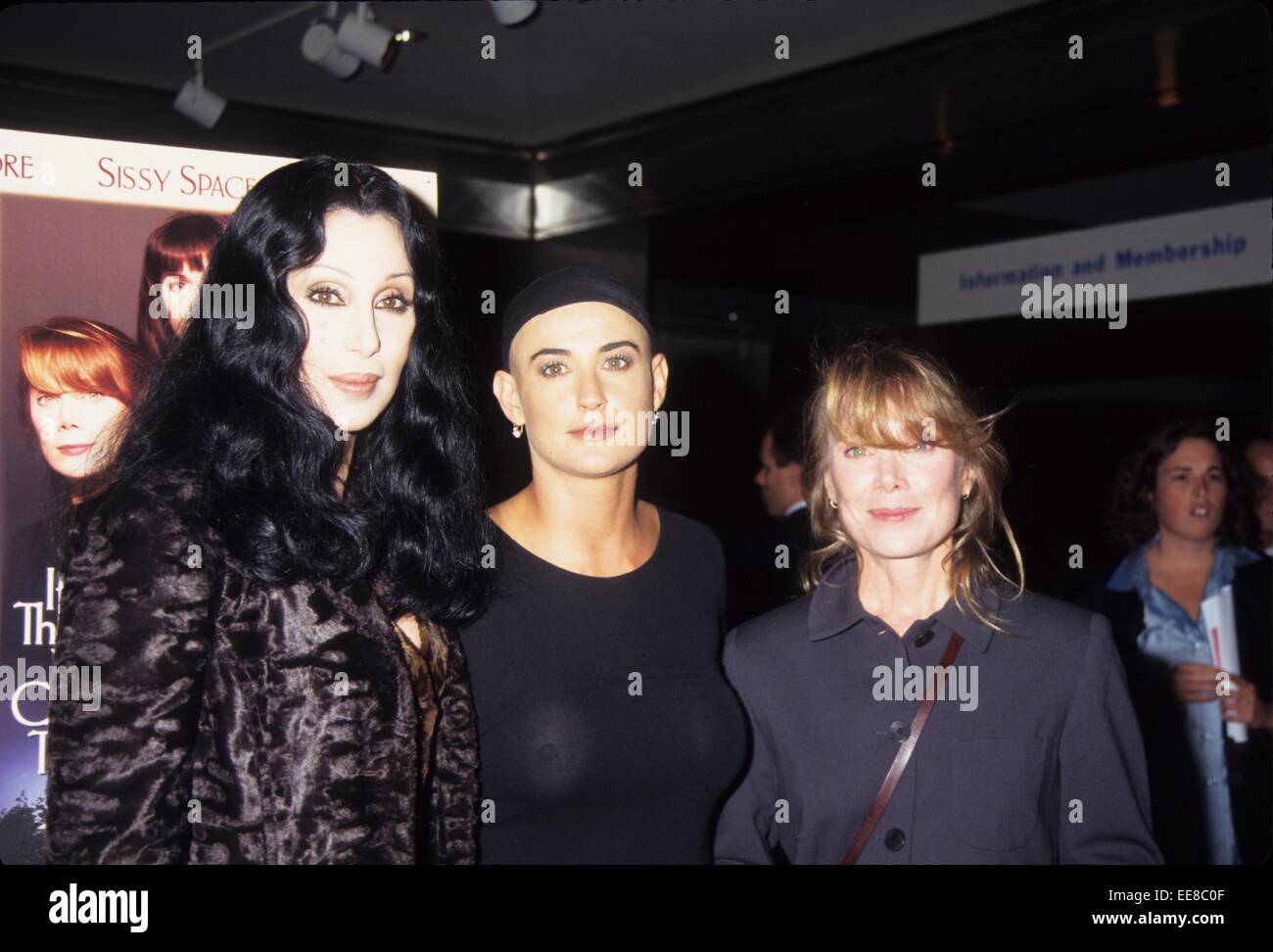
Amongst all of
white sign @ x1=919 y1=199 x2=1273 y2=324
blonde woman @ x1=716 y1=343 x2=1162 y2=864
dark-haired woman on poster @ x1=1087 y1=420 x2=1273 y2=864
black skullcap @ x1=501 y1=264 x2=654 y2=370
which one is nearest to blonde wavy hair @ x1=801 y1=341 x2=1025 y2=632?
blonde woman @ x1=716 y1=343 x2=1162 y2=864

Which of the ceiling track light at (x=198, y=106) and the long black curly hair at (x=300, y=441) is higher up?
the ceiling track light at (x=198, y=106)

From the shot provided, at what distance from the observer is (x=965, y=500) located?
2.19 meters

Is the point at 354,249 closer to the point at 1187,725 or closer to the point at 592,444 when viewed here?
the point at 592,444

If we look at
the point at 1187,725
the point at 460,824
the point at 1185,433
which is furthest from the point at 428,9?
the point at 1187,725

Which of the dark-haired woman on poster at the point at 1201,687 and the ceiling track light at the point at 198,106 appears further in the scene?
the dark-haired woman on poster at the point at 1201,687

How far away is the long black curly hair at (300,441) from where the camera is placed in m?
1.82

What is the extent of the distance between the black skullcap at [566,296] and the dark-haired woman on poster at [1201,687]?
5.71 ft

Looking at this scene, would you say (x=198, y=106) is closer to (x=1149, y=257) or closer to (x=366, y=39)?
(x=366, y=39)

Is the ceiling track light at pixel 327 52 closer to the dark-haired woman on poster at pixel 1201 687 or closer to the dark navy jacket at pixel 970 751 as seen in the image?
the dark navy jacket at pixel 970 751

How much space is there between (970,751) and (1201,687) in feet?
4.64

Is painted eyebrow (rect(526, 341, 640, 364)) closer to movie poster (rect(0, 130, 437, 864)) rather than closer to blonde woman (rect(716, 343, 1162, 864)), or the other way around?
blonde woman (rect(716, 343, 1162, 864))

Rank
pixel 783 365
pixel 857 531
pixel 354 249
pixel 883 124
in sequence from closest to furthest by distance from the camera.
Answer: pixel 354 249 < pixel 857 531 < pixel 783 365 < pixel 883 124

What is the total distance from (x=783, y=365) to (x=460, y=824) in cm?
143

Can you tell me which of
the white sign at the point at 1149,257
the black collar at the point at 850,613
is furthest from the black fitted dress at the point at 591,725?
the white sign at the point at 1149,257
